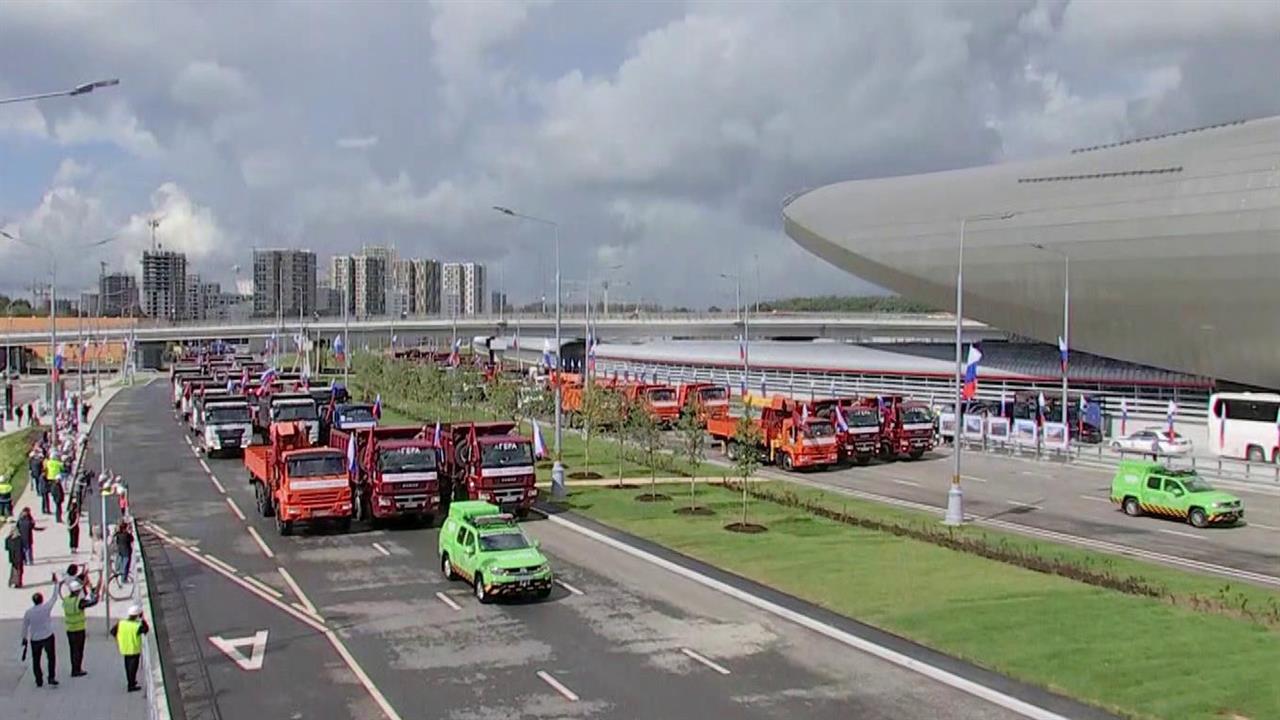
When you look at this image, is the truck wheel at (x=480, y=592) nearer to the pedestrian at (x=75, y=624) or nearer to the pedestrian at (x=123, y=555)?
the pedestrian at (x=75, y=624)

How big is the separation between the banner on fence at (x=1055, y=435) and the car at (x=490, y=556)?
3413 cm

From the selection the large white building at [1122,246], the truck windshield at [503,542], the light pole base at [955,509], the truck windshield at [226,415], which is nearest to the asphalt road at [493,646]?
the truck windshield at [503,542]

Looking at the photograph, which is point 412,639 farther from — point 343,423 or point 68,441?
point 68,441

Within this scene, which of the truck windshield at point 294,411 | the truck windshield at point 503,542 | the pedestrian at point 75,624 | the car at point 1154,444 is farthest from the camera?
the truck windshield at point 294,411

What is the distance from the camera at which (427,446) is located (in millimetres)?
32375

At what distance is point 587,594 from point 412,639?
15.4ft

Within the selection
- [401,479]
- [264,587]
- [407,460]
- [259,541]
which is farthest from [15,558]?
[407,460]

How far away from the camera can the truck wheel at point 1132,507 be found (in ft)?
115

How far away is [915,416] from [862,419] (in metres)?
3.61

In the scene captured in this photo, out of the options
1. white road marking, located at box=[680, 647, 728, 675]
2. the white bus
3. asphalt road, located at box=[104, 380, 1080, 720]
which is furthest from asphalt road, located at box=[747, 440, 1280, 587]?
white road marking, located at box=[680, 647, 728, 675]

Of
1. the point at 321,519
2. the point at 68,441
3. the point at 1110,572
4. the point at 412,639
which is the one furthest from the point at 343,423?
the point at 1110,572

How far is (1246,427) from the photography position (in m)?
50.3

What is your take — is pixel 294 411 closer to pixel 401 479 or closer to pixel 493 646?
pixel 401 479

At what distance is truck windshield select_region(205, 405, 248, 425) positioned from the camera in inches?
2175
